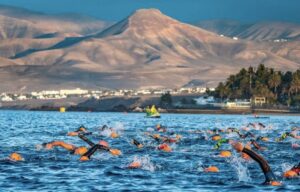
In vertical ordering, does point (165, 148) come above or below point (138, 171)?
above

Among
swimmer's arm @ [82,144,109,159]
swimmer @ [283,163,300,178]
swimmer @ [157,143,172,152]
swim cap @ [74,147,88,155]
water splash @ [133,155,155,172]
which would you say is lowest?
swimmer @ [283,163,300,178]

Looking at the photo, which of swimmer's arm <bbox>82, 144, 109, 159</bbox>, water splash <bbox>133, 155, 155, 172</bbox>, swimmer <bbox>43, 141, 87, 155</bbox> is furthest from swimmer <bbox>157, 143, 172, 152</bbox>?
swimmer's arm <bbox>82, 144, 109, 159</bbox>

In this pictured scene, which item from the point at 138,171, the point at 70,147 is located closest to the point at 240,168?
the point at 138,171

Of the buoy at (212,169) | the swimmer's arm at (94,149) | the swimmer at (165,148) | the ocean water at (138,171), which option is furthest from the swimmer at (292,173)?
the swimmer at (165,148)

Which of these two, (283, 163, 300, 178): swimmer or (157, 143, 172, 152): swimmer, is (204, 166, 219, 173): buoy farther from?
(157, 143, 172, 152): swimmer

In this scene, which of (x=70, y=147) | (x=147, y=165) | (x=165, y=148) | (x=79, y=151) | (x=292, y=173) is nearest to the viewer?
(x=292, y=173)

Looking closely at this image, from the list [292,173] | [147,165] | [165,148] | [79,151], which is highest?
[79,151]

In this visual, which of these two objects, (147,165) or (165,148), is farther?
(165,148)

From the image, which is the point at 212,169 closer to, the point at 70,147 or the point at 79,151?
the point at 79,151

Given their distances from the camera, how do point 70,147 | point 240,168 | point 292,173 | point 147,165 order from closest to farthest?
point 292,173 < point 240,168 < point 147,165 < point 70,147

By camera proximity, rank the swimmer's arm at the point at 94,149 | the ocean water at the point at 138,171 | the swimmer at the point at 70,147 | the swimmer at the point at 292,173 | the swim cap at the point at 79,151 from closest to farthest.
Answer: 1. the ocean water at the point at 138,171
2. the swimmer at the point at 292,173
3. the swimmer's arm at the point at 94,149
4. the swim cap at the point at 79,151
5. the swimmer at the point at 70,147

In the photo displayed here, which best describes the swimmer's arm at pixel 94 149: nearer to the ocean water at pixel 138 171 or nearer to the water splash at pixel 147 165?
the ocean water at pixel 138 171

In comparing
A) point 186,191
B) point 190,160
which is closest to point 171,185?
point 186,191

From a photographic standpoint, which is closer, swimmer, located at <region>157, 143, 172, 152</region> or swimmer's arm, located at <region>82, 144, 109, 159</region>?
swimmer's arm, located at <region>82, 144, 109, 159</region>
